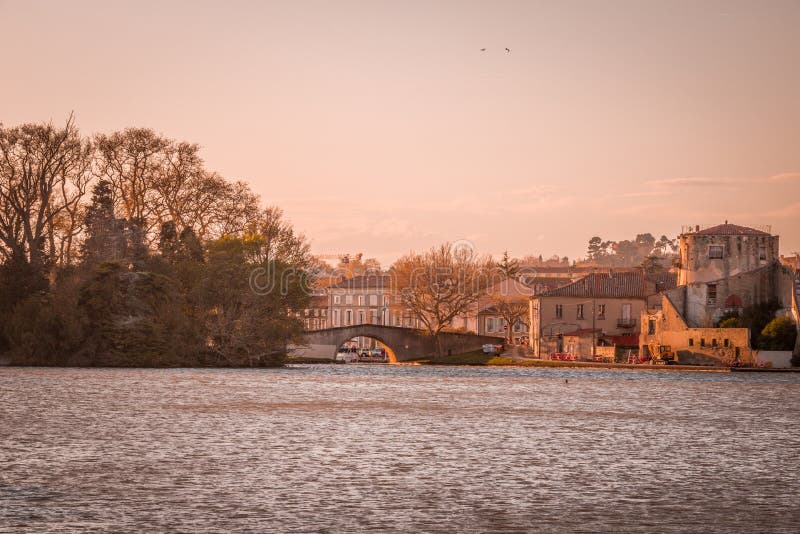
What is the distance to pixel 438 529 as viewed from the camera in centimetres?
2253

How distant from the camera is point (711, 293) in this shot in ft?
355

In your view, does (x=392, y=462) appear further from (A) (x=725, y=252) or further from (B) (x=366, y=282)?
(B) (x=366, y=282)

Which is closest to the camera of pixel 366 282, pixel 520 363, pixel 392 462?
pixel 392 462

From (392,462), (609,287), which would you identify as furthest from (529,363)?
(392,462)

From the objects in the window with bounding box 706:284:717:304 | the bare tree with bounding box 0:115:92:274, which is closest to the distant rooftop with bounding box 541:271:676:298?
the window with bounding box 706:284:717:304

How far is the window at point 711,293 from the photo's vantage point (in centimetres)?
10806

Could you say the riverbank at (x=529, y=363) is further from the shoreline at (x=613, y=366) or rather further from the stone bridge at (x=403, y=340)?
the stone bridge at (x=403, y=340)

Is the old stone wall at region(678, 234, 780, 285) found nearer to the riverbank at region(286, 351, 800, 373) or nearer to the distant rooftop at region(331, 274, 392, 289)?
the riverbank at region(286, 351, 800, 373)

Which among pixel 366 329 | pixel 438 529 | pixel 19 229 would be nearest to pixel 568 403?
pixel 438 529

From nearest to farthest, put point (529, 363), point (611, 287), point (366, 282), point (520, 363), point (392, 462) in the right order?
point (392, 462) < point (529, 363) < point (520, 363) < point (611, 287) < point (366, 282)

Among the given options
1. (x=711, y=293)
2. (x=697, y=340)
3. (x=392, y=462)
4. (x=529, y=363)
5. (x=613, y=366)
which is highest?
(x=711, y=293)

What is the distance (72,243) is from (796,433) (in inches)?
2434

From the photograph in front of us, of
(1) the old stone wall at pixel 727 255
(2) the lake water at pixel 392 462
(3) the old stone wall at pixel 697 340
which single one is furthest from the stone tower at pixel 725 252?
(2) the lake water at pixel 392 462

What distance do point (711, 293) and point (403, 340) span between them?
121 feet
